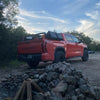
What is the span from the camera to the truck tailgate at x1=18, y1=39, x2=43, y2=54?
6.61 meters

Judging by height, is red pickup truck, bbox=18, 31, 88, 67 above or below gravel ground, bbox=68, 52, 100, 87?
above

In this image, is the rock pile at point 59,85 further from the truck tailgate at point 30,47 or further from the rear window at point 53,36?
the rear window at point 53,36

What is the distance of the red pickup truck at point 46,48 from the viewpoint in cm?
655

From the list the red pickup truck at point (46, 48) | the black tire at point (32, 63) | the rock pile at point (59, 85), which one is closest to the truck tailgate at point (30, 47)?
the red pickup truck at point (46, 48)

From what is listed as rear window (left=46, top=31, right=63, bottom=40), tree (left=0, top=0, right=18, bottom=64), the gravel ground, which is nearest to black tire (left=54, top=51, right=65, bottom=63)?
rear window (left=46, top=31, right=63, bottom=40)

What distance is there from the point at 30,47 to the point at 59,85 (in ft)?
11.9

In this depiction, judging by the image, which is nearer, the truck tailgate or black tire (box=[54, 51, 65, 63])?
the truck tailgate

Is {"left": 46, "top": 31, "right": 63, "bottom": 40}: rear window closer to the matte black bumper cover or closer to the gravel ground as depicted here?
the matte black bumper cover

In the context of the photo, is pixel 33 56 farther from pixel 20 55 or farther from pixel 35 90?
pixel 35 90

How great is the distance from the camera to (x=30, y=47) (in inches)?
279

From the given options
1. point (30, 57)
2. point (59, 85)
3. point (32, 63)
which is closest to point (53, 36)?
point (30, 57)

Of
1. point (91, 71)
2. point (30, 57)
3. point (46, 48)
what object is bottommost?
point (91, 71)

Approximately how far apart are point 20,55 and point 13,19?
5.46 m

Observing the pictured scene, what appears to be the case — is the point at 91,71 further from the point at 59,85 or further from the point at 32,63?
the point at 32,63
